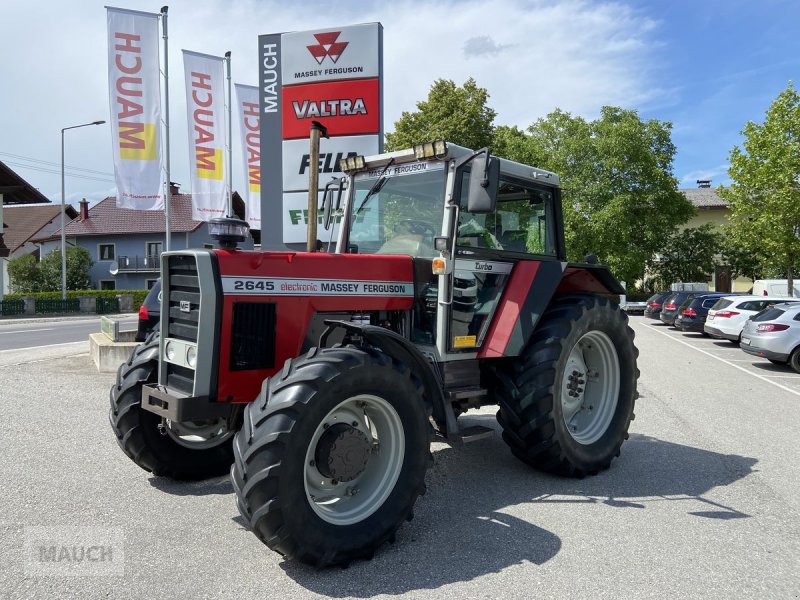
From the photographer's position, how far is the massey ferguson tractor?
3.46 m

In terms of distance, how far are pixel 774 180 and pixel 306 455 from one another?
2611 centimetres

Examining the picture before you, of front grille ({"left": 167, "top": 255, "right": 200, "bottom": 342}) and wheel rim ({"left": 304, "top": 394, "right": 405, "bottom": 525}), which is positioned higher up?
front grille ({"left": 167, "top": 255, "right": 200, "bottom": 342})

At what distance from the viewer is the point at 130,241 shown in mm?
46469

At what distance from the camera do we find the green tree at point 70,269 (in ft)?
128

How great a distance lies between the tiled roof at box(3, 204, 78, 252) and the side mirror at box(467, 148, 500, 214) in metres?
54.8

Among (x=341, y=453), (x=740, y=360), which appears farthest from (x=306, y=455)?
(x=740, y=360)

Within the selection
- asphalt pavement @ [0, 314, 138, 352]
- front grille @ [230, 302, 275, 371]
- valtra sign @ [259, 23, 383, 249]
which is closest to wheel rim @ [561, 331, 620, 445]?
front grille @ [230, 302, 275, 371]

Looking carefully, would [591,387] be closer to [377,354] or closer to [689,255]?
[377,354]

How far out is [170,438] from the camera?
477 centimetres

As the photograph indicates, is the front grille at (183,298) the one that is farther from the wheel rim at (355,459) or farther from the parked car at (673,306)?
the parked car at (673,306)

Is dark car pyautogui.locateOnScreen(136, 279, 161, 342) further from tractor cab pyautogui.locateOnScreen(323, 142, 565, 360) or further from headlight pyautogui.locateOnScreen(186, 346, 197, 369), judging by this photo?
headlight pyautogui.locateOnScreen(186, 346, 197, 369)

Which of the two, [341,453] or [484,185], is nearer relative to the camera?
[341,453]

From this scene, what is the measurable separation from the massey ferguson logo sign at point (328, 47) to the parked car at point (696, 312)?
1632cm

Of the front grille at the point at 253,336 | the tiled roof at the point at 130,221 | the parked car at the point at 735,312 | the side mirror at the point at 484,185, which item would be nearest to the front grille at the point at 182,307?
the front grille at the point at 253,336
